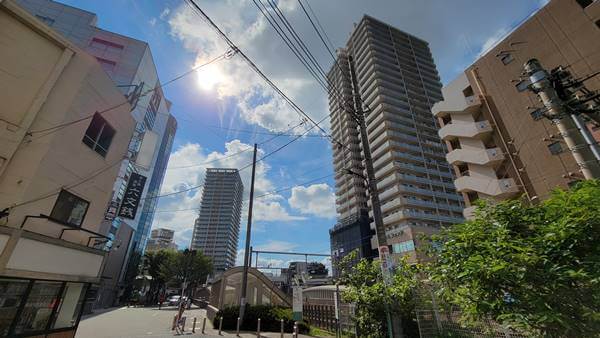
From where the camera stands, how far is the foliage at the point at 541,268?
3.23 m

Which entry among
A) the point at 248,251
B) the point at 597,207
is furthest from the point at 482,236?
the point at 248,251

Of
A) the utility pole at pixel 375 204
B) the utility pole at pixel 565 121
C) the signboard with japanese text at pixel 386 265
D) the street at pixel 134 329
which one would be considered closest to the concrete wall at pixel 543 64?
the utility pole at pixel 565 121

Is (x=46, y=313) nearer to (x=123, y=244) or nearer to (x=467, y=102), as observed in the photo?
(x=467, y=102)

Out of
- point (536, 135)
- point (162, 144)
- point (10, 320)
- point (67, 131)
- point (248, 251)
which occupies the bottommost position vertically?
point (10, 320)

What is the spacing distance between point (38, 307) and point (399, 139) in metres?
56.8

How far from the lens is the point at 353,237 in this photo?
59.3m

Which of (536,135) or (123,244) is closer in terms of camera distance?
(536,135)

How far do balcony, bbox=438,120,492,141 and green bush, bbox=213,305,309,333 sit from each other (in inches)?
898

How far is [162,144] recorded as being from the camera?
6259 cm

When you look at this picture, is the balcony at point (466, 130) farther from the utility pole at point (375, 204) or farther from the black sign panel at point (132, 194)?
the black sign panel at point (132, 194)

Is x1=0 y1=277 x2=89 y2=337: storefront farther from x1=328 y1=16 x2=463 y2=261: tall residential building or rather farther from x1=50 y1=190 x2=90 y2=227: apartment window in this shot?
x1=328 y1=16 x2=463 y2=261: tall residential building

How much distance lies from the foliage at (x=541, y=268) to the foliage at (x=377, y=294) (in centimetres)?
297

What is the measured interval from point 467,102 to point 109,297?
52.7m

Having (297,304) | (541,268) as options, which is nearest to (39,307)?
(297,304)
